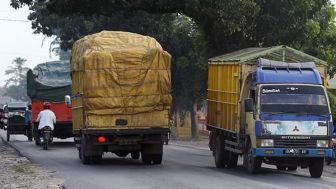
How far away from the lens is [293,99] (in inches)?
701

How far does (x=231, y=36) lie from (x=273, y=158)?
12.6m

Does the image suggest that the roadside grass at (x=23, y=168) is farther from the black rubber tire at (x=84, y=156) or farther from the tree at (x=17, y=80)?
the tree at (x=17, y=80)

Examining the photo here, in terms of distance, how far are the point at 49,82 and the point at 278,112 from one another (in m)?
16.1

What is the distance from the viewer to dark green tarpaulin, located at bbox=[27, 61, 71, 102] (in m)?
30.7

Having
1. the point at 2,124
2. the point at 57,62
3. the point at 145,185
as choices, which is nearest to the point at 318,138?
the point at 145,185

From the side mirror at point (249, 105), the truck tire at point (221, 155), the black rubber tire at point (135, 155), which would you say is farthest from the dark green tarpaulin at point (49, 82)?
the side mirror at point (249, 105)

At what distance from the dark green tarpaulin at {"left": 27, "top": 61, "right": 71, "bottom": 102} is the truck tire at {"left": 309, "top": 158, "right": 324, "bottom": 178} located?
15.0 metres

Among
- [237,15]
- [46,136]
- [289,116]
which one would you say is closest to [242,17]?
[237,15]

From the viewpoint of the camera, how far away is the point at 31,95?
3084 cm

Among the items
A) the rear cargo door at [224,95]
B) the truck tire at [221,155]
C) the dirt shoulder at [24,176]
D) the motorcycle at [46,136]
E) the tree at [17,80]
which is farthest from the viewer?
the tree at [17,80]

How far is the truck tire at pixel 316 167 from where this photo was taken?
58.5 feet

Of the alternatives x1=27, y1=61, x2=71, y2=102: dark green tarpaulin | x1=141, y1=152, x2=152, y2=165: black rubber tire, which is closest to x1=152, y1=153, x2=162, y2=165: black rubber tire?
x1=141, y1=152, x2=152, y2=165: black rubber tire

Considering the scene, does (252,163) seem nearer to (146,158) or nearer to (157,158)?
(157,158)

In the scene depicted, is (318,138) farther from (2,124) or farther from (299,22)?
(2,124)
